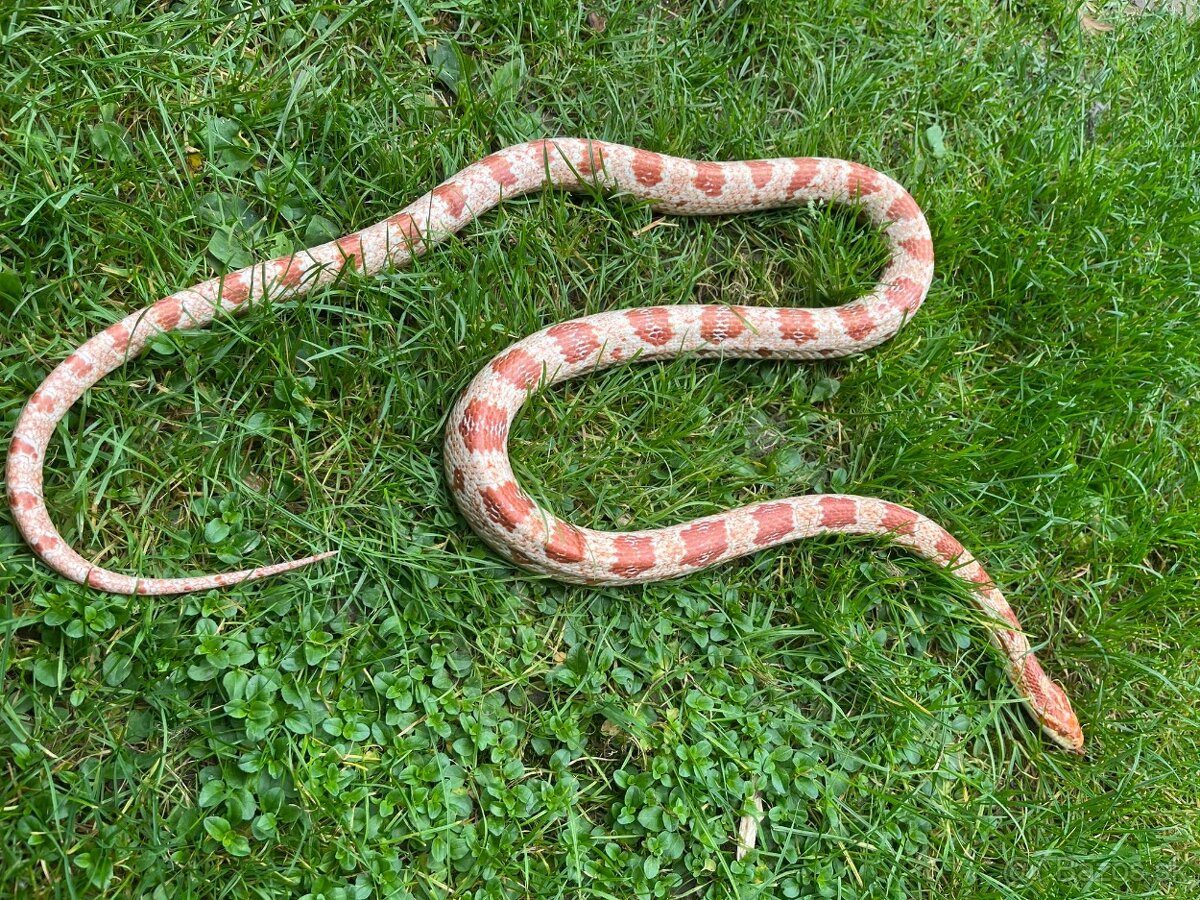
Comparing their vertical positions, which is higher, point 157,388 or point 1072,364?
point 157,388

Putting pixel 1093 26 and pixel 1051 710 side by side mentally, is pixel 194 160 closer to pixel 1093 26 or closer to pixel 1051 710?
pixel 1051 710

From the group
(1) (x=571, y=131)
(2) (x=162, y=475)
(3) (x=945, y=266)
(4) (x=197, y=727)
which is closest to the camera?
(4) (x=197, y=727)

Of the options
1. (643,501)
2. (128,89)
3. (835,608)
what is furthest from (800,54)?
(128,89)

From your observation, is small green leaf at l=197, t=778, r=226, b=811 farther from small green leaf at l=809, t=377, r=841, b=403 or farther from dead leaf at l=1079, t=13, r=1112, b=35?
dead leaf at l=1079, t=13, r=1112, b=35

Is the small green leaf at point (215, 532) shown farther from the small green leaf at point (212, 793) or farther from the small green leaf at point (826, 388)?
the small green leaf at point (826, 388)

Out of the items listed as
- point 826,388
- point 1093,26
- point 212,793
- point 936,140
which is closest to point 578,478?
point 826,388

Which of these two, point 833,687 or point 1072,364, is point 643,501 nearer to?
point 833,687
